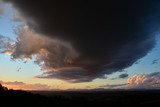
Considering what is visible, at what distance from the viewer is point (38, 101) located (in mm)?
115625

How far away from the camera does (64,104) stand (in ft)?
402

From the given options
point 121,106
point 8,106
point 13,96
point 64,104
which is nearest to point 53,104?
point 64,104

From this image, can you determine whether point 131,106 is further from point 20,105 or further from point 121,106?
point 20,105

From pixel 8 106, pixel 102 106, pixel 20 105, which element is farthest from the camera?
pixel 102 106

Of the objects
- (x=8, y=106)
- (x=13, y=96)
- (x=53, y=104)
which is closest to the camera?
(x=8, y=106)

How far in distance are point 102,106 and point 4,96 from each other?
50.4 metres

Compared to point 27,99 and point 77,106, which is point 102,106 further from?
point 27,99

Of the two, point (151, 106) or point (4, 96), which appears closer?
point (4, 96)

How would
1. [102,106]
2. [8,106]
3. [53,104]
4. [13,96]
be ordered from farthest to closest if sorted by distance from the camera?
[102,106] → [53,104] → [13,96] → [8,106]

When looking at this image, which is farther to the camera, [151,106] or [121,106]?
[121,106]

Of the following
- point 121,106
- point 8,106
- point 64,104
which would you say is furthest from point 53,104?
point 121,106

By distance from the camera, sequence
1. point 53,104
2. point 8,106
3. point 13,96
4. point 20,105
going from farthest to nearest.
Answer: point 53,104 < point 13,96 < point 20,105 < point 8,106

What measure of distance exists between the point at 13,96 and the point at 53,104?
17079 mm

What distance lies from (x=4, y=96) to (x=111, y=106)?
5551cm
